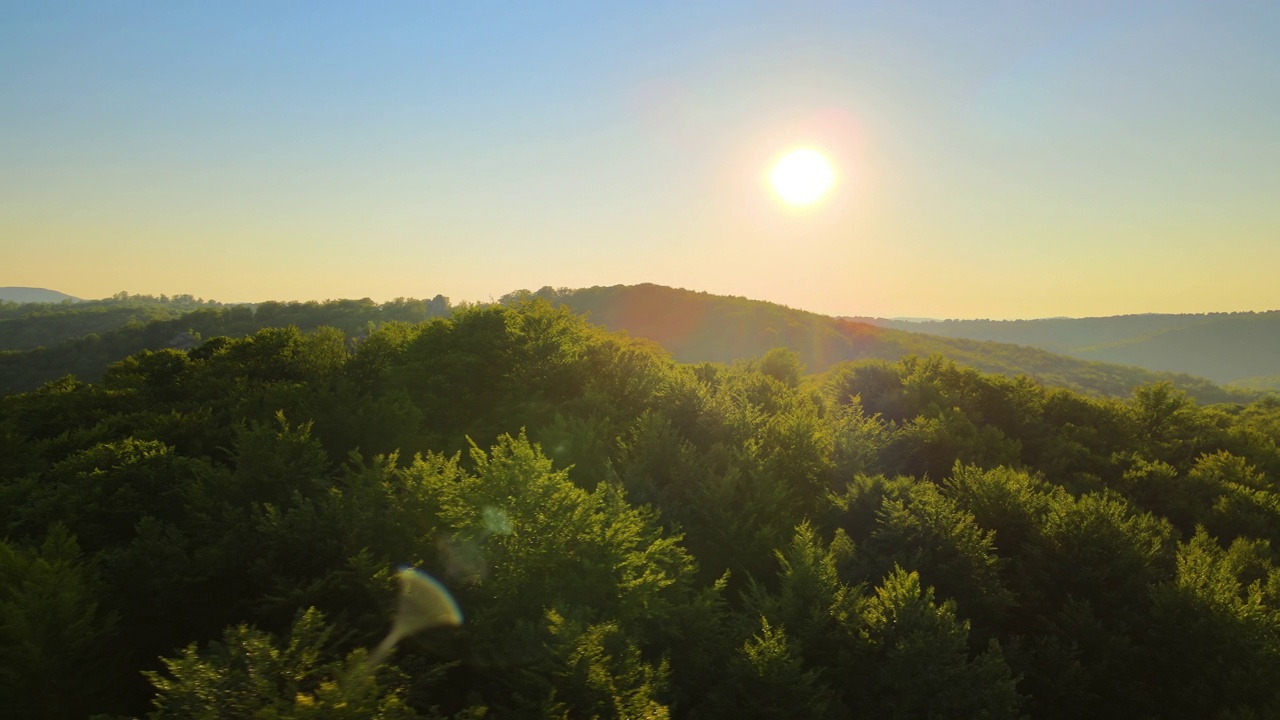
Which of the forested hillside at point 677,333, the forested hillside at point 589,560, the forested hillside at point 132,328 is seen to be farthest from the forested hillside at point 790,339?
the forested hillside at point 589,560

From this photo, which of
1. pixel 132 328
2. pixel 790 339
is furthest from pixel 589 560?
pixel 132 328

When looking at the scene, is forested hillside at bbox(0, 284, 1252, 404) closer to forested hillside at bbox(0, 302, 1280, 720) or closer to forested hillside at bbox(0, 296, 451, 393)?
forested hillside at bbox(0, 296, 451, 393)

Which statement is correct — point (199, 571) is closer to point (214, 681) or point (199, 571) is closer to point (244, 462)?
point (244, 462)

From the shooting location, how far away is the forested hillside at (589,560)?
29.0 ft

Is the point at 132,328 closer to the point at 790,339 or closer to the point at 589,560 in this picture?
the point at 790,339

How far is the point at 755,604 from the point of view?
1198 cm

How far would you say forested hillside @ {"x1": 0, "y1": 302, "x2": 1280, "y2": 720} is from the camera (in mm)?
8836

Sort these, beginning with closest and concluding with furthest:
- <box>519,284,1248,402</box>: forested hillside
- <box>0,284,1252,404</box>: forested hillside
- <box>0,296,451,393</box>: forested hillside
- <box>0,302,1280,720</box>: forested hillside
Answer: <box>0,302,1280,720</box>: forested hillside, <box>0,296,451,393</box>: forested hillside, <box>0,284,1252,404</box>: forested hillside, <box>519,284,1248,402</box>: forested hillside

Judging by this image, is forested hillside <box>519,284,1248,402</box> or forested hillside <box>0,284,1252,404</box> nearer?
forested hillside <box>0,284,1252,404</box>

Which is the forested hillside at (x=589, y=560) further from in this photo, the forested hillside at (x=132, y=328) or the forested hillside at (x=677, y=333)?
the forested hillside at (x=677, y=333)

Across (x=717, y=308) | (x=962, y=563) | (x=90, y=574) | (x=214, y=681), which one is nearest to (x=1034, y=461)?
(x=962, y=563)

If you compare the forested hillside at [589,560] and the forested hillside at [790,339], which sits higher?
the forested hillside at [790,339]

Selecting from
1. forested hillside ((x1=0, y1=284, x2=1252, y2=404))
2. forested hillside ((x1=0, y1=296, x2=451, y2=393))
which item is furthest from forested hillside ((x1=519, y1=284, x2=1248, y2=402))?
forested hillside ((x1=0, y1=296, x2=451, y2=393))

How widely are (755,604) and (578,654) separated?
5.25m
